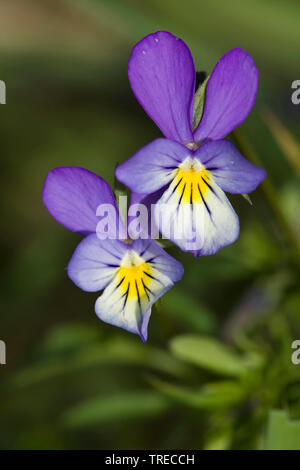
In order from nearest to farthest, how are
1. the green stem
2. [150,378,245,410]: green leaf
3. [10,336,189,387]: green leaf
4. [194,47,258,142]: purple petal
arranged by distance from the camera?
[194,47,258,142]: purple petal → the green stem → [150,378,245,410]: green leaf → [10,336,189,387]: green leaf

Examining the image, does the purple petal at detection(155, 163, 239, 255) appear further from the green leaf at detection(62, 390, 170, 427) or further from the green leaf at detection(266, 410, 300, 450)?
the green leaf at detection(62, 390, 170, 427)

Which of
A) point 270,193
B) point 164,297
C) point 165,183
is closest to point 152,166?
point 165,183

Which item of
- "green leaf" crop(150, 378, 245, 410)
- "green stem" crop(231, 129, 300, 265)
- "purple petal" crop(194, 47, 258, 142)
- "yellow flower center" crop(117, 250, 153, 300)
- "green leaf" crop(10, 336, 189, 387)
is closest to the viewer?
"purple petal" crop(194, 47, 258, 142)

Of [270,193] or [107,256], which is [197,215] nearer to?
[107,256]

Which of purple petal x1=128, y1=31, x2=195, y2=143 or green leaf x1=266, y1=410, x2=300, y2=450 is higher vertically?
purple petal x1=128, y1=31, x2=195, y2=143

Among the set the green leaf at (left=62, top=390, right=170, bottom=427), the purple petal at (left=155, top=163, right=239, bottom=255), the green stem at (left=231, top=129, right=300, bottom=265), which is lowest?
the green leaf at (left=62, top=390, right=170, bottom=427)

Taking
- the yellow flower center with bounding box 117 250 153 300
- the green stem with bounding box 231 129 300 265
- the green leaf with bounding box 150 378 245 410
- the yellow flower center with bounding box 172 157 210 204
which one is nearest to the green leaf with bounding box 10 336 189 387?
the green leaf with bounding box 150 378 245 410
